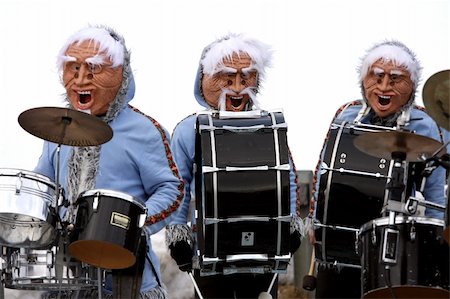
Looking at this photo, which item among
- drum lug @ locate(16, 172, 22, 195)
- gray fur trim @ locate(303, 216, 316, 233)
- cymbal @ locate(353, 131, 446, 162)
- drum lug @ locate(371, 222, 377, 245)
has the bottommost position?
gray fur trim @ locate(303, 216, 316, 233)

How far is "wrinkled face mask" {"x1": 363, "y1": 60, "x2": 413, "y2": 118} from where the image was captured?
719 centimetres

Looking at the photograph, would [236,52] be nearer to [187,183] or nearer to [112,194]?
[187,183]

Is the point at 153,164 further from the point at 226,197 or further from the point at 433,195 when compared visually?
the point at 433,195

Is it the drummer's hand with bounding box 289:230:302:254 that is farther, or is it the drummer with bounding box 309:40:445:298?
the drummer with bounding box 309:40:445:298

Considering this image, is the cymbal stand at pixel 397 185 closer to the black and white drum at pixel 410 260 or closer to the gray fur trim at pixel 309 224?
the black and white drum at pixel 410 260

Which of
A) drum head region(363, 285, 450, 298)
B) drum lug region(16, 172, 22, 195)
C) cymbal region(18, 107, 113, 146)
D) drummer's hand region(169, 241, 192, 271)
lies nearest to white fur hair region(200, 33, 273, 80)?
drummer's hand region(169, 241, 192, 271)

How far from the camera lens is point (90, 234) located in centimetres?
611

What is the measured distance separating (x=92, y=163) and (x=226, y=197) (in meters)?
0.71

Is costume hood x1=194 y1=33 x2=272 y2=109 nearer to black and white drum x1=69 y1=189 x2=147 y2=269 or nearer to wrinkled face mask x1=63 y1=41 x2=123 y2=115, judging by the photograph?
wrinkled face mask x1=63 y1=41 x2=123 y2=115

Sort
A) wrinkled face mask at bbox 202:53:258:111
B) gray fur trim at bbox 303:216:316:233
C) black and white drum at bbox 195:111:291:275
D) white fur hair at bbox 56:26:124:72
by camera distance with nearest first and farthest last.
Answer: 1. black and white drum at bbox 195:111:291:275
2. white fur hair at bbox 56:26:124:72
3. gray fur trim at bbox 303:216:316:233
4. wrinkled face mask at bbox 202:53:258:111

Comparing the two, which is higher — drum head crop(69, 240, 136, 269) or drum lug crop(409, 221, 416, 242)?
drum lug crop(409, 221, 416, 242)

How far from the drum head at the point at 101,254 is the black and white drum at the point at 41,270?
3.0 inches

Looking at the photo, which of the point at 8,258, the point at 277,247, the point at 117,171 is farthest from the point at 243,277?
the point at 8,258

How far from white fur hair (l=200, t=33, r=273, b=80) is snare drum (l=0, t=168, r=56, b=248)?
1375mm
